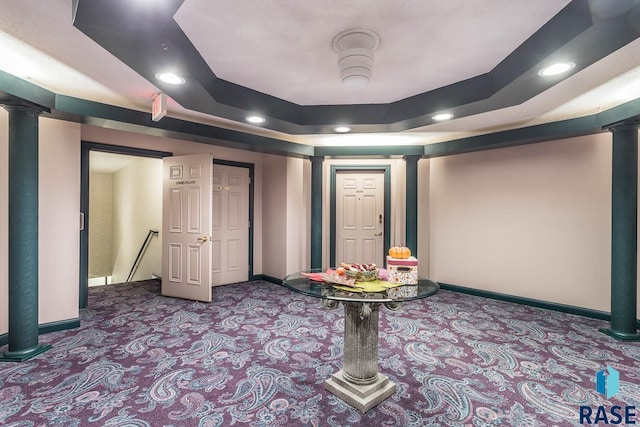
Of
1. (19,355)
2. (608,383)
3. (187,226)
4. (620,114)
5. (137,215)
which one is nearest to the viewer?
(608,383)

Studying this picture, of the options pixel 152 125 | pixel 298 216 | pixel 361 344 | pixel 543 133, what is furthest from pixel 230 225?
pixel 543 133

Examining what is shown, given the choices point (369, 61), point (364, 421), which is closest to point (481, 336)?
point (364, 421)

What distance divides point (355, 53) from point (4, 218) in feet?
11.3

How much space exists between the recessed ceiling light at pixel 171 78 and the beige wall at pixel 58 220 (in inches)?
70.7

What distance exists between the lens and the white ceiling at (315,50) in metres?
1.77

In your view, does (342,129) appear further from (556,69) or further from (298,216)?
(298,216)

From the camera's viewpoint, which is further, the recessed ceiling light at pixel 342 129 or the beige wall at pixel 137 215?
the beige wall at pixel 137 215

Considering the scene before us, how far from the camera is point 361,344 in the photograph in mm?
2248

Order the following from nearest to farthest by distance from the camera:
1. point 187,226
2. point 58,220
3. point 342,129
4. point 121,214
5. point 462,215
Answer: point 58,220
point 342,129
point 187,226
point 462,215
point 121,214

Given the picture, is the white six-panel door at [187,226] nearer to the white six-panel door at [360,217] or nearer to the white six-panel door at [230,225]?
the white six-panel door at [230,225]

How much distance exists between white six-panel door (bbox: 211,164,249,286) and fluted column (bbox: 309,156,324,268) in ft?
4.19

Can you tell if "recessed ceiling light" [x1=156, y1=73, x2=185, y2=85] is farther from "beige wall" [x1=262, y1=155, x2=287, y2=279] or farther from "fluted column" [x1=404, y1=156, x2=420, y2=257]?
"fluted column" [x1=404, y1=156, x2=420, y2=257]

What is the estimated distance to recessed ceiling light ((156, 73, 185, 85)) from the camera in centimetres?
231

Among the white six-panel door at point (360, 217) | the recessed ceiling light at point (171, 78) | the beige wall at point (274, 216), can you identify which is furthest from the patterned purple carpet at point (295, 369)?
the recessed ceiling light at point (171, 78)
